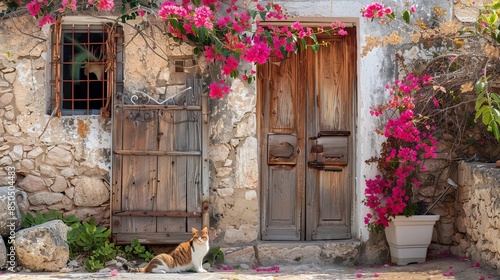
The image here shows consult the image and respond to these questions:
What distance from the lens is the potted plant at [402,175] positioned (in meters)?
7.15

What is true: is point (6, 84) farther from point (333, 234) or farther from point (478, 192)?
point (478, 192)

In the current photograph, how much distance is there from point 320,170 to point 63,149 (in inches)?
96.8

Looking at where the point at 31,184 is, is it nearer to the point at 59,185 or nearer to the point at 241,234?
the point at 59,185

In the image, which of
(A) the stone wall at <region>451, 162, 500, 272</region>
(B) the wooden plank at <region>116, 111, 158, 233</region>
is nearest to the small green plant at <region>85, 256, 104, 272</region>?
(B) the wooden plank at <region>116, 111, 158, 233</region>

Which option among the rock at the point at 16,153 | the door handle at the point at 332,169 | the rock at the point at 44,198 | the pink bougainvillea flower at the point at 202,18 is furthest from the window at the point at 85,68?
the door handle at the point at 332,169

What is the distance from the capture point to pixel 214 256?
7.36 meters

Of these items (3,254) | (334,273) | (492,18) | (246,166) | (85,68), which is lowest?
(334,273)

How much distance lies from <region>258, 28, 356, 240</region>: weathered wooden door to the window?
4.85 ft

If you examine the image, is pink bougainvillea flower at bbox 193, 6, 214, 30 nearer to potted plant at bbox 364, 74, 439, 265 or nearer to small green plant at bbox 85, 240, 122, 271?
potted plant at bbox 364, 74, 439, 265

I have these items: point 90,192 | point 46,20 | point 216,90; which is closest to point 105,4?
point 46,20

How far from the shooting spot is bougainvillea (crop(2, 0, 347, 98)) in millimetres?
6910

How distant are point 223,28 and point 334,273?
92.9 inches

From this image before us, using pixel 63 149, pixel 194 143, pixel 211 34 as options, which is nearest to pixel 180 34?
pixel 211 34

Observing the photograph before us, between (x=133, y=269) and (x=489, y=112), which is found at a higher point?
(x=489, y=112)
